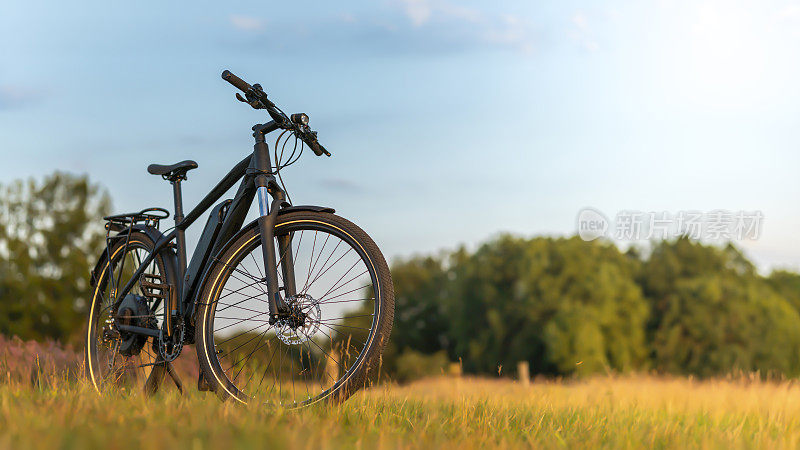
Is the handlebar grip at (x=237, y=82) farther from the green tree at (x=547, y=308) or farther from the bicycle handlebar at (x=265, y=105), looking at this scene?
the green tree at (x=547, y=308)

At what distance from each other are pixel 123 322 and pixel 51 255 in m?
25.8

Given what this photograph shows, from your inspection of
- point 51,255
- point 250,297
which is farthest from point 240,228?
point 51,255

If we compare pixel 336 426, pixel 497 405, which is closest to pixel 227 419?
pixel 336 426

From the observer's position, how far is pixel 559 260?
3719 cm

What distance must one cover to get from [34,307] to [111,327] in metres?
23.4

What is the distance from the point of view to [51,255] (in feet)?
A: 93.2

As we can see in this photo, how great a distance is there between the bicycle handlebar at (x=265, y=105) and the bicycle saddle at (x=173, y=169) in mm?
1028

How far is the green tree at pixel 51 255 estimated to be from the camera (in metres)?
26.2

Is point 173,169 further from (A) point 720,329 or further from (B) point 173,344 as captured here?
(A) point 720,329

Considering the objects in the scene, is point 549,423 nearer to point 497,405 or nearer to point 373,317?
point 497,405

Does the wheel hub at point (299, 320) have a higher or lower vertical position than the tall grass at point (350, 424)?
higher

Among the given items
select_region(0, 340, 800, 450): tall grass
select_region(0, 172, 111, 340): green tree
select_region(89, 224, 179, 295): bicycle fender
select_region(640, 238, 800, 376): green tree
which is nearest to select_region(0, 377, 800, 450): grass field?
select_region(0, 340, 800, 450): tall grass

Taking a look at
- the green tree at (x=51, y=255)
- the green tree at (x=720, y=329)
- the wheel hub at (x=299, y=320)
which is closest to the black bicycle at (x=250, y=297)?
the wheel hub at (x=299, y=320)

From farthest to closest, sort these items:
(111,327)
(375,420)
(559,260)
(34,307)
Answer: (559,260) < (34,307) < (111,327) < (375,420)
